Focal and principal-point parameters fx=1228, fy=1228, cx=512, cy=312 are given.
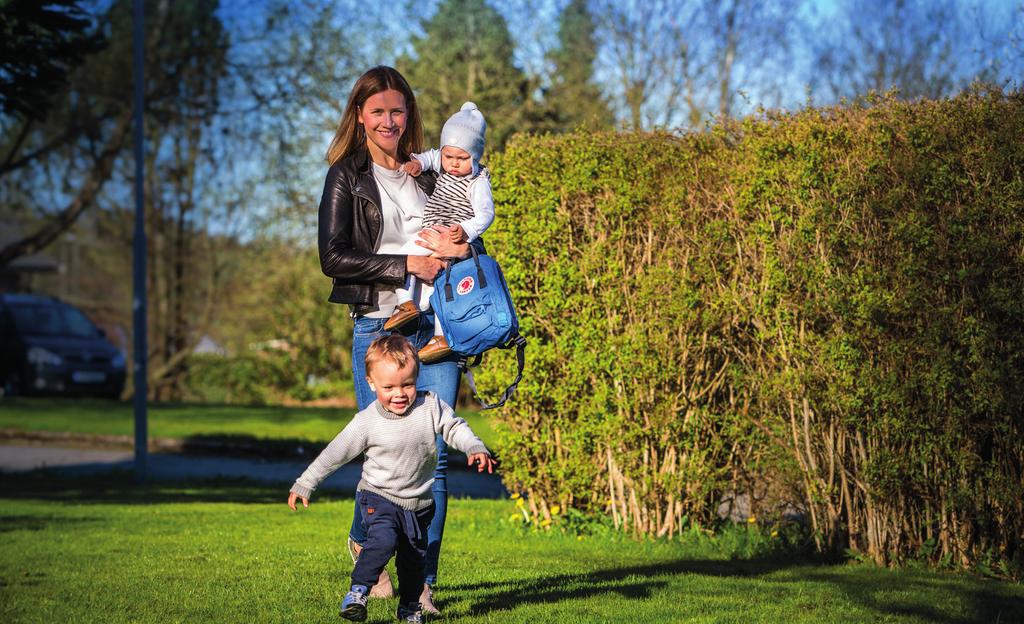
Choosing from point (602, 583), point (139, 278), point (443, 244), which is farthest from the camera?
point (139, 278)

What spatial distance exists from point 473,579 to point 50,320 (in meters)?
25.2

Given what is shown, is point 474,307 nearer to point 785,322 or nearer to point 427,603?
point 427,603

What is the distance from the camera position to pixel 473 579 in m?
6.40

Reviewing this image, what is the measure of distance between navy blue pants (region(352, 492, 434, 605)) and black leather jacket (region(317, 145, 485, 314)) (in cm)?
91

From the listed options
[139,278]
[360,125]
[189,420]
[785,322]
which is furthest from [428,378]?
[189,420]

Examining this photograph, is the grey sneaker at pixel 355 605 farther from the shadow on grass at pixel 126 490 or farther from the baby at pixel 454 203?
the shadow on grass at pixel 126 490

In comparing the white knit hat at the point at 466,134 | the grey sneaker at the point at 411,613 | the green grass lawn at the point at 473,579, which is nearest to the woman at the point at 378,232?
the grey sneaker at the point at 411,613

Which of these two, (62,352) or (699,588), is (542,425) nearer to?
(699,588)

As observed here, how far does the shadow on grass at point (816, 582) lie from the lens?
5.72 metres

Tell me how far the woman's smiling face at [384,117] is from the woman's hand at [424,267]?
0.59 meters

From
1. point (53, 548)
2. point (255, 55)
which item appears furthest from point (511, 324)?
point (255, 55)

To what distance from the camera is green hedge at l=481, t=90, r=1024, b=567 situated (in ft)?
22.4

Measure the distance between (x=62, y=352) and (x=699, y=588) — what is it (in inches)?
972

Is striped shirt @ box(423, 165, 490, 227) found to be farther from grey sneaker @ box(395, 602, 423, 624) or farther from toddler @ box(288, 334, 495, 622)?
grey sneaker @ box(395, 602, 423, 624)
